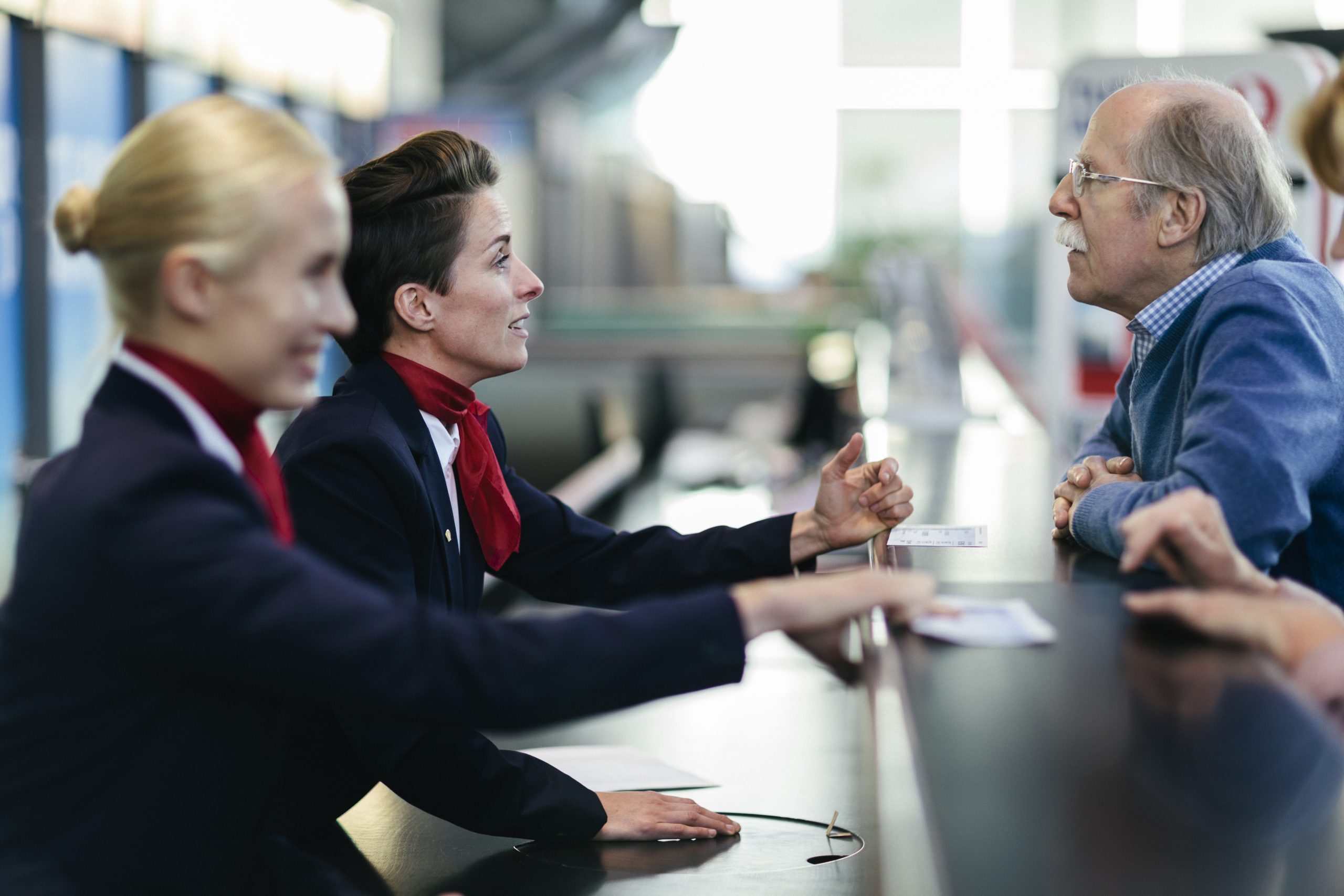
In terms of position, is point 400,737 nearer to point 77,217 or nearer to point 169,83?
point 77,217

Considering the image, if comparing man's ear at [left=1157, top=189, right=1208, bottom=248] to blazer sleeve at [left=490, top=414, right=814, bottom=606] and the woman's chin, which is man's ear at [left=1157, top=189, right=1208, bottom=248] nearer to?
blazer sleeve at [left=490, top=414, right=814, bottom=606]

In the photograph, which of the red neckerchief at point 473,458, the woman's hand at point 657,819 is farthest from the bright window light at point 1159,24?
the woman's hand at point 657,819

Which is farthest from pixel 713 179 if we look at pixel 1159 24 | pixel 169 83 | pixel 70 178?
pixel 70 178

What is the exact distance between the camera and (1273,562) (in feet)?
4.60

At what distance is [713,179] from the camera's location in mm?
16656

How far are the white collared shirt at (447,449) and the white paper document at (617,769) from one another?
14.7 inches

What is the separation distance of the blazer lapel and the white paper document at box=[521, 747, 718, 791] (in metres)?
0.33

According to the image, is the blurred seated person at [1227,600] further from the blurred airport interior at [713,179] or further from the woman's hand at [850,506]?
the blurred airport interior at [713,179]

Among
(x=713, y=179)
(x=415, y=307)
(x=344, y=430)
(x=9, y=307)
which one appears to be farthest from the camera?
(x=713, y=179)

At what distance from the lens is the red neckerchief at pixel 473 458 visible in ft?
5.52

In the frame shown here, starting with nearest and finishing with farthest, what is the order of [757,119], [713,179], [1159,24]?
[1159,24]
[713,179]
[757,119]

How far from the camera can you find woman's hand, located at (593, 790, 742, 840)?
1590 mm

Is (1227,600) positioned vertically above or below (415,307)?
below

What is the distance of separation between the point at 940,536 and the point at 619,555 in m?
0.45
